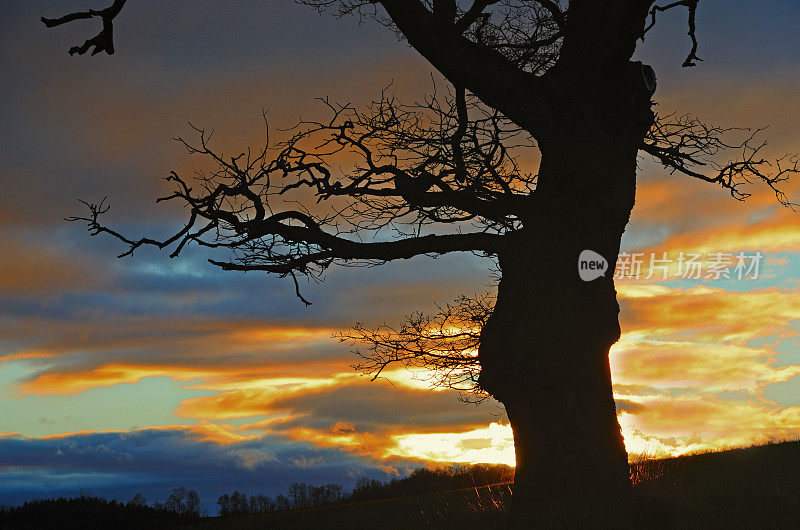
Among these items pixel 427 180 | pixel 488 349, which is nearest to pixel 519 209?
pixel 427 180

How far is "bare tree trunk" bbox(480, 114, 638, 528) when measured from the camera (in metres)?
8.71

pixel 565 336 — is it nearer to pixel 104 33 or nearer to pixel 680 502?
pixel 680 502

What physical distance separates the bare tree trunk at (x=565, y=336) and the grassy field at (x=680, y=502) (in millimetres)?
698

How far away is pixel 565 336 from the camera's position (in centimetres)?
897

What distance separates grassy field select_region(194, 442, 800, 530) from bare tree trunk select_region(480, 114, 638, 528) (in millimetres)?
698

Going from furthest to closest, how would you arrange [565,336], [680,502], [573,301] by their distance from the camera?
[680,502] → [573,301] → [565,336]

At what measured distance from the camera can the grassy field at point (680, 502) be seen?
870 cm

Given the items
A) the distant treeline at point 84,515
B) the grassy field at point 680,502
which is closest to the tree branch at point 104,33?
the grassy field at point 680,502

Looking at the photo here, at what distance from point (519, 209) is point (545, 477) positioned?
3.81m

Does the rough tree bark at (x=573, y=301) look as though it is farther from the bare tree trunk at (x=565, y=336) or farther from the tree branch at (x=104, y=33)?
the tree branch at (x=104, y=33)

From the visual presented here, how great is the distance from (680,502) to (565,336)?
3.05 m

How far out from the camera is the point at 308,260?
34.9 ft

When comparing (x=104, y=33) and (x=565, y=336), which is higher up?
(x=104, y=33)

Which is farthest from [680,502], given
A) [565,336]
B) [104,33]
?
[104,33]
